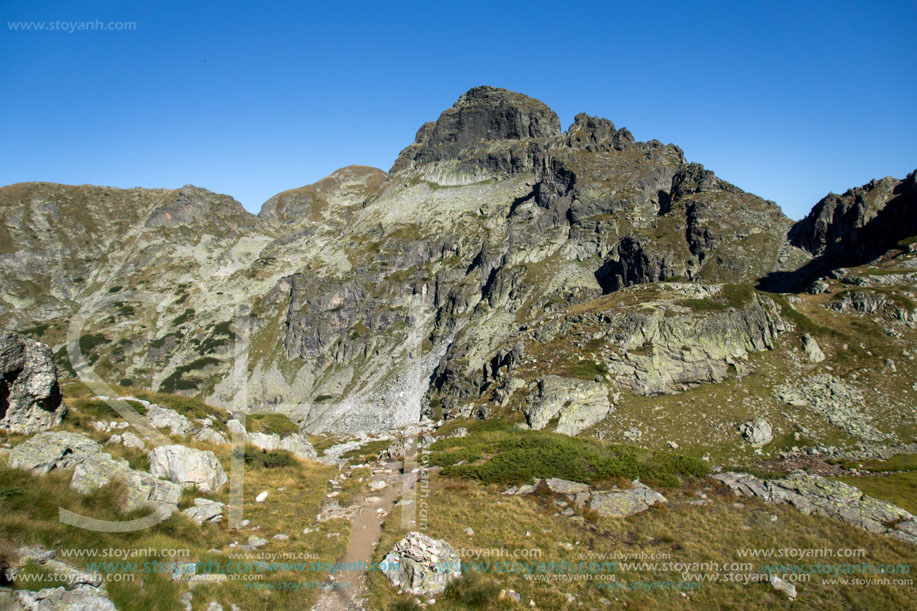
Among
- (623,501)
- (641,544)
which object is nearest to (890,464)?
(623,501)

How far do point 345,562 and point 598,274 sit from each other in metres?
112

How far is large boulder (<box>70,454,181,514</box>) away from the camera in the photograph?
11875 millimetres

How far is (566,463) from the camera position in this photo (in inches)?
Result: 1044

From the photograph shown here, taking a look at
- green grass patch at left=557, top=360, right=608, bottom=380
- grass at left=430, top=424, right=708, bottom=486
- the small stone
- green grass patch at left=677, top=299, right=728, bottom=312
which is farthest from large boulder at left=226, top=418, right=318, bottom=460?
green grass patch at left=677, top=299, right=728, bottom=312

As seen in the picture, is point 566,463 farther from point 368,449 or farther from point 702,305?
point 368,449

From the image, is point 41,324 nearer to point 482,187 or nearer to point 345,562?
point 482,187

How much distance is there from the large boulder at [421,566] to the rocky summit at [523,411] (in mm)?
84

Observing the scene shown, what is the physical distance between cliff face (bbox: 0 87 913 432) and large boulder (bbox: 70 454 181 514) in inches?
2622

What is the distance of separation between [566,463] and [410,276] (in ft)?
403

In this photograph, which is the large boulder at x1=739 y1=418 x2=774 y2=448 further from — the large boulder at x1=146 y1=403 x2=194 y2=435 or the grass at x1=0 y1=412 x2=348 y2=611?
the large boulder at x1=146 y1=403 x2=194 y2=435

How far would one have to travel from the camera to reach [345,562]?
50.2 feet

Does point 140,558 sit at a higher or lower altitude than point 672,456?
higher

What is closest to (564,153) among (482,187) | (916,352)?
(482,187)

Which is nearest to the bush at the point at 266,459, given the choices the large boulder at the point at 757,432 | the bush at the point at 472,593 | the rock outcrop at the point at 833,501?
the bush at the point at 472,593
